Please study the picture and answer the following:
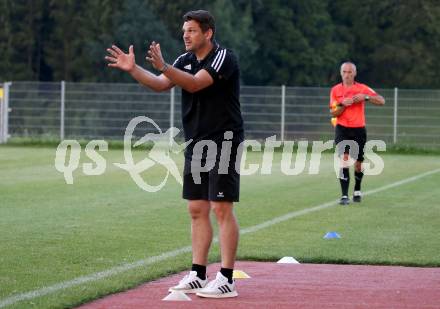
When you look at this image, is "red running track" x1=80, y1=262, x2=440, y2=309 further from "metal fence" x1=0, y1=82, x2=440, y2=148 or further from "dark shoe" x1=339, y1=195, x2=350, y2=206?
"metal fence" x1=0, y1=82, x2=440, y2=148

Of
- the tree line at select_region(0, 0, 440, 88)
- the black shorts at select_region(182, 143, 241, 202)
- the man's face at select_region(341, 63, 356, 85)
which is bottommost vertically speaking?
the black shorts at select_region(182, 143, 241, 202)

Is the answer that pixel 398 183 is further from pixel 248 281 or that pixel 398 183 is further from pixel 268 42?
pixel 268 42

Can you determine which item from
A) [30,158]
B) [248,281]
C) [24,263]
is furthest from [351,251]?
[30,158]

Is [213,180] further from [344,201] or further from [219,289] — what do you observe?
[344,201]

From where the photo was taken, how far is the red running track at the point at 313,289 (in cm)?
806

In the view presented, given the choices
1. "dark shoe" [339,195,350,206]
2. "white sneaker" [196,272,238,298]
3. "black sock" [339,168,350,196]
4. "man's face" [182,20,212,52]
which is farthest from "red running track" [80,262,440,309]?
"black sock" [339,168,350,196]

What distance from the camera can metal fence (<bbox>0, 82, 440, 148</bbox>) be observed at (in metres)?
37.9

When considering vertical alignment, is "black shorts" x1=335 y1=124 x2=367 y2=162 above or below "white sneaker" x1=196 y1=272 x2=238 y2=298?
above

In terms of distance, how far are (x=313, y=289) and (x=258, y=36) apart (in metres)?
68.9

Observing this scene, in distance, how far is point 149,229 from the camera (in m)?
12.8

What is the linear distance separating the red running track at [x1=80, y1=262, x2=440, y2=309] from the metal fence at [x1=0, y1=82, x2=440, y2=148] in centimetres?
2745

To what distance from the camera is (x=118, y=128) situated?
39.2m

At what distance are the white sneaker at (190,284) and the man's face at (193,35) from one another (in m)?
1.61

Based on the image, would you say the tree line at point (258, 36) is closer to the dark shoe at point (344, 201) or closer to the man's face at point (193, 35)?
the dark shoe at point (344, 201)
